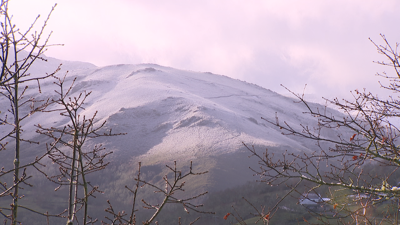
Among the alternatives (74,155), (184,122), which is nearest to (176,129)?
(184,122)

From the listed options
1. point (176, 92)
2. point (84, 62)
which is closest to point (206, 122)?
point (176, 92)

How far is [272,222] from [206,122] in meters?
14.8

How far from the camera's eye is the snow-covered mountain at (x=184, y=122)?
20406mm

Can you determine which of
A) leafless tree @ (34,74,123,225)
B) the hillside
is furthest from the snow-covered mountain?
leafless tree @ (34,74,123,225)

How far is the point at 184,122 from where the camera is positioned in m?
25.2

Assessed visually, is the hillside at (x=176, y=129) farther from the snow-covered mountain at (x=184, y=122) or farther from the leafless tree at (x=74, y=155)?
the leafless tree at (x=74, y=155)

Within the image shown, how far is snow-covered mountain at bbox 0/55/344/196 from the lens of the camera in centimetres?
2041

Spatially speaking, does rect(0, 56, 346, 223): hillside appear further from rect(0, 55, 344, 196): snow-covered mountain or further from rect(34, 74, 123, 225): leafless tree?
rect(34, 74, 123, 225): leafless tree

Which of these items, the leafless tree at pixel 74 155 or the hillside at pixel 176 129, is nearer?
the leafless tree at pixel 74 155

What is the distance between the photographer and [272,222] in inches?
394

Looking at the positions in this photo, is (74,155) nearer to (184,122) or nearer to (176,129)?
(176,129)

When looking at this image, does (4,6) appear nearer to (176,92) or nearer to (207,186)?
(207,186)

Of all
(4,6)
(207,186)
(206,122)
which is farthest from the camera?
(206,122)

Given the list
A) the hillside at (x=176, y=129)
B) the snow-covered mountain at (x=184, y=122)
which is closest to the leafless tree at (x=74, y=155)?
the hillside at (x=176, y=129)
